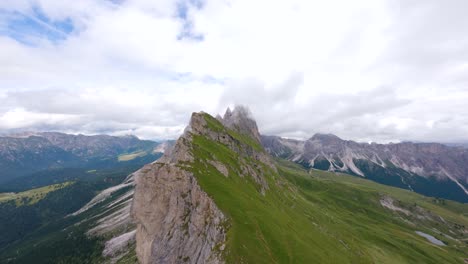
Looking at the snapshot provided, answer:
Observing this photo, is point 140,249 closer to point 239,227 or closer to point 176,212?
point 176,212

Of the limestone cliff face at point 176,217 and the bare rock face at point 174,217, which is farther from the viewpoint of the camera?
the bare rock face at point 174,217

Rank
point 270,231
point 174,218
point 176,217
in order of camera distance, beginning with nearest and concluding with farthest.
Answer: point 270,231, point 176,217, point 174,218

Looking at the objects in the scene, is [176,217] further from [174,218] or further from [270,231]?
[270,231]

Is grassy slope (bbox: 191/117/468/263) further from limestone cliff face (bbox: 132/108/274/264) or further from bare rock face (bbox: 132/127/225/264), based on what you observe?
bare rock face (bbox: 132/127/225/264)

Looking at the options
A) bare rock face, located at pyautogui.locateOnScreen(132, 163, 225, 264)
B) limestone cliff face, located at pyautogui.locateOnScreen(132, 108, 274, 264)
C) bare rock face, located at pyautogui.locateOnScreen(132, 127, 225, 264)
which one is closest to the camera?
limestone cliff face, located at pyautogui.locateOnScreen(132, 108, 274, 264)

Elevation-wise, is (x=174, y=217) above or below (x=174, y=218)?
above

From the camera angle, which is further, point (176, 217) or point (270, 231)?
point (176, 217)

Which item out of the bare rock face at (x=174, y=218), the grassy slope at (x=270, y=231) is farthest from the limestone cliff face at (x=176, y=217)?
the grassy slope at (x=270, y=231)

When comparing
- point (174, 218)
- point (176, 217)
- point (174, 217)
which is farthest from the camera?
point (174, 217)

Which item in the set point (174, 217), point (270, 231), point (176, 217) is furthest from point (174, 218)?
point (270, 231)

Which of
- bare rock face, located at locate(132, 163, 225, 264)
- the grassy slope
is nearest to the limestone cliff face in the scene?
bare rock face, located at locate(132, 163, 225, 264)

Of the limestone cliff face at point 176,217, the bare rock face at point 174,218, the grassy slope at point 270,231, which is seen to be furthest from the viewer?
the bare rock face at point 174,218

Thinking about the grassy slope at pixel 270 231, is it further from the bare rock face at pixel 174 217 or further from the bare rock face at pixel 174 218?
the bare rock face at pixel 174 217
